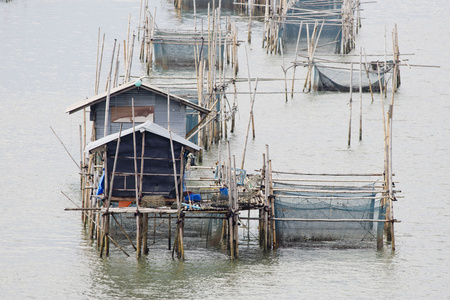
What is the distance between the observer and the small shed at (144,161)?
15.3 metres

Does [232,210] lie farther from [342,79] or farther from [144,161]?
[342,79]

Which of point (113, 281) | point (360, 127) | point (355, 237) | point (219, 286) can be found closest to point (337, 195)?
point (355, 237)

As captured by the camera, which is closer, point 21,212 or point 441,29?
point 21,212

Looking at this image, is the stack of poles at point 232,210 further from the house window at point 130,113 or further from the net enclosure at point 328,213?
the house window at point 130,113

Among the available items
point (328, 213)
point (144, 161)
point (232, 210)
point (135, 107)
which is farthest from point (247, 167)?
point (232, 210)

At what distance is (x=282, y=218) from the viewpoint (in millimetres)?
15641

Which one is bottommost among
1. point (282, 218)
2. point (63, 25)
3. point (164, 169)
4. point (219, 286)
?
point (219, 286)

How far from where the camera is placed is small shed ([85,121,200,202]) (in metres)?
15.3

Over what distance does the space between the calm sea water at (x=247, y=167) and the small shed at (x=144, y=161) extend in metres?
1.32

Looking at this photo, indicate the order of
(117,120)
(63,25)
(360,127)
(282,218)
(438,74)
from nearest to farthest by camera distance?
(282,218) < (117,120) < (360,127) < (438,74) < (63,25)

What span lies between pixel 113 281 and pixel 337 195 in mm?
4692

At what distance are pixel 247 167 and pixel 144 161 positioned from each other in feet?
24.5

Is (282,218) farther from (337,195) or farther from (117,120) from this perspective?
(117,120)

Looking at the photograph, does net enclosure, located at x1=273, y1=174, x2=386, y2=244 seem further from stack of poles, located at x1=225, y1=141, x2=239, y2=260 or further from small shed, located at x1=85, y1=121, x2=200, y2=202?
small shed, located at x1=85, y1=121, x2=200, y2=202
